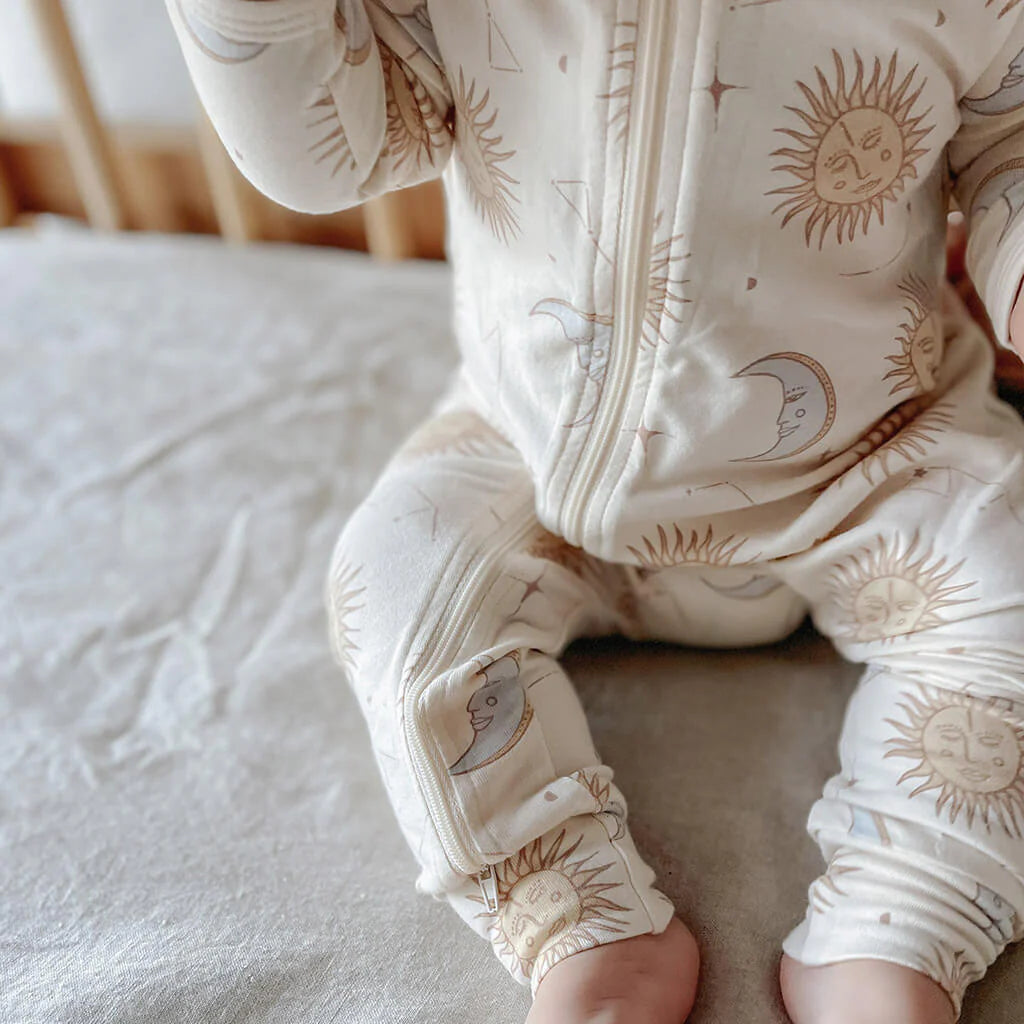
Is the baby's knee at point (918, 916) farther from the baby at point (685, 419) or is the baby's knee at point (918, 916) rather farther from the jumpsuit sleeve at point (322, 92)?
the jumpsuit sleeve at point (322, 92)

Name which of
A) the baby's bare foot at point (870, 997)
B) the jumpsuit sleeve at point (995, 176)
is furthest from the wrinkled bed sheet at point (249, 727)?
the jumpsuit sleeve at point (995, 176)

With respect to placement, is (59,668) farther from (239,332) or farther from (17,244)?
(17,244)

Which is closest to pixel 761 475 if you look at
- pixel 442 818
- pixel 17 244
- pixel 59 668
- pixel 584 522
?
pixel 584 522

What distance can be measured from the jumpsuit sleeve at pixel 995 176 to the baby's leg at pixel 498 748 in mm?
268

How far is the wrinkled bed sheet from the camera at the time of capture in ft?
A: 1.70

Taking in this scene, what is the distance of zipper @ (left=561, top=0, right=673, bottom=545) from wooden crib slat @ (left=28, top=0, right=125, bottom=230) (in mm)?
737

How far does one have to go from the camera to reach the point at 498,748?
0.51 m

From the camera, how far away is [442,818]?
0.50 metres

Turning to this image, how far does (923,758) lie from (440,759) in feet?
0.76

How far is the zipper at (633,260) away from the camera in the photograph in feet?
1.50

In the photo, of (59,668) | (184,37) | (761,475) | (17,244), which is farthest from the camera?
(17,244)

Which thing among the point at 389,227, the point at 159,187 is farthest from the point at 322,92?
the point at 159,187

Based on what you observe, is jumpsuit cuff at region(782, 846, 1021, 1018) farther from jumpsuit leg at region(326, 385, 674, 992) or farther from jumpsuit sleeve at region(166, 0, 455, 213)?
jumpsuit sleeve at region(166, 0, 455, 213)

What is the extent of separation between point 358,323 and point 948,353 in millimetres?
516
